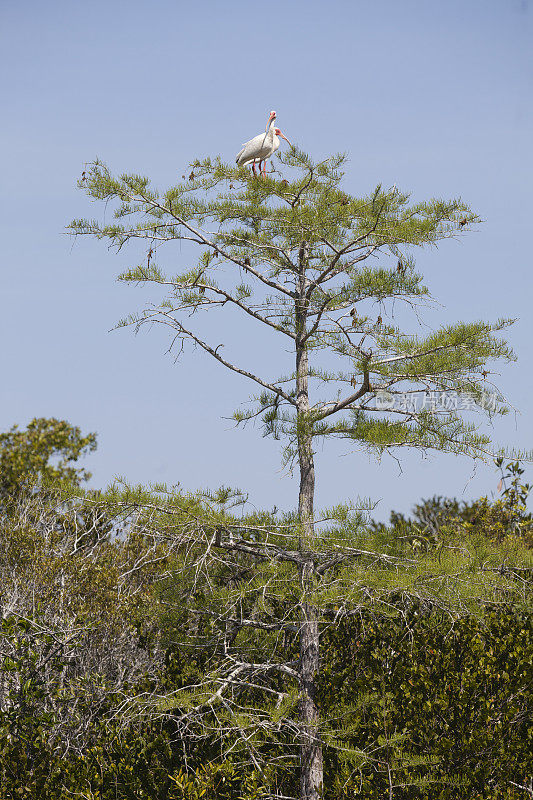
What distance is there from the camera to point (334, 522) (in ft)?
21.1

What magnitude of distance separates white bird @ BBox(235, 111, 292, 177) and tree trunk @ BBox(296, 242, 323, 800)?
110cm

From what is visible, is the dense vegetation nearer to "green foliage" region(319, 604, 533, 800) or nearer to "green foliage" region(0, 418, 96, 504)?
"green foliage" region(319, 604, 533, 800)

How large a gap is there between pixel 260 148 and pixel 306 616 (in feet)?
13.8

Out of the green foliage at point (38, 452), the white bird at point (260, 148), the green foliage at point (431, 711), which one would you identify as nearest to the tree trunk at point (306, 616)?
the green foliage at point (431, 711)

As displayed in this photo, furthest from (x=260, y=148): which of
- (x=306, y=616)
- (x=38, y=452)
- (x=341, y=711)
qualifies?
(x=38, y=452)

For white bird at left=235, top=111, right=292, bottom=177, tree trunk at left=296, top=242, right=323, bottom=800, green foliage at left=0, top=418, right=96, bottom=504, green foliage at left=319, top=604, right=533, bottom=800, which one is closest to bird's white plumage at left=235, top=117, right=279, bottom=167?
white bird at left=235, top=111, right=292, bottom=177

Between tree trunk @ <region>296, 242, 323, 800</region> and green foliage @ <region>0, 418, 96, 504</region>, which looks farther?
green foliage @ <region>0, 418, 96, 504</region>

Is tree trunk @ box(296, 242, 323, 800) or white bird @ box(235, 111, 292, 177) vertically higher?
Answer: white bird @ box(235, 111, 292, 177)

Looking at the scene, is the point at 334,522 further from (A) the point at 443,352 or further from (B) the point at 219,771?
(B) the point at 219,771

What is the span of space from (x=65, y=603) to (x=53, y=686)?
150 cm

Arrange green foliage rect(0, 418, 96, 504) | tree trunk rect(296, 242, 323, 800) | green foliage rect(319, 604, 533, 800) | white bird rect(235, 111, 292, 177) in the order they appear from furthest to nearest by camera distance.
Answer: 1. green foliage rect(0, 418, 96, 504)
2. white bird rect(235, 111, 292, 177)
3. tree trunk rect(296, 242, 323, 800)
4. green foliage rect(319, 604, 533, 800)

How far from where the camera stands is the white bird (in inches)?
287

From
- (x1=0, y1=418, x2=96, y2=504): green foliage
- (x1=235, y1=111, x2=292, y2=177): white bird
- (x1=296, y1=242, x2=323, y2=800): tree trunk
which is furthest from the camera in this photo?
(x1=0, y1=418, x2=96, y2=504): green foliage

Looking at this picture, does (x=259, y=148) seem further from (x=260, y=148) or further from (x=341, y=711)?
(x=341, y=711)
